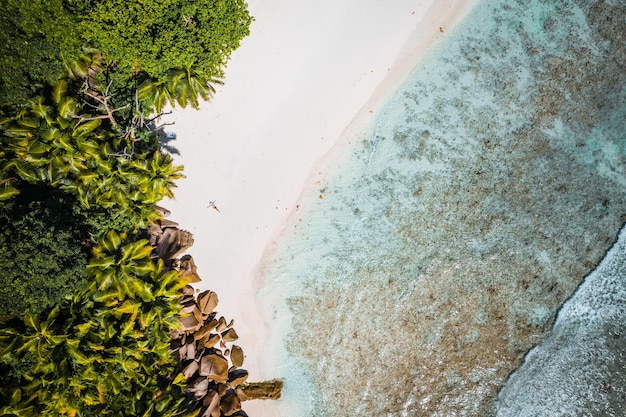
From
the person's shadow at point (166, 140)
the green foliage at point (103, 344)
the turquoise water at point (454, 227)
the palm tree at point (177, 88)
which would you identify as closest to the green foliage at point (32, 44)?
the palm tree at point (177, 88)

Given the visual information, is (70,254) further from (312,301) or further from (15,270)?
(312,301)

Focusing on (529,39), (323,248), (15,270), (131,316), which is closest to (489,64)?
(529,39)

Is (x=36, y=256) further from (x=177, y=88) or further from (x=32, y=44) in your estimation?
(x=177, y=88)

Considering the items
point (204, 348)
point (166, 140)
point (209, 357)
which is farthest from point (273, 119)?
point (209, 357)

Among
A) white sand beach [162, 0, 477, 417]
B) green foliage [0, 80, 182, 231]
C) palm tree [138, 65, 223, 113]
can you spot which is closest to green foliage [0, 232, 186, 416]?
green foliage [0, 80, 182, 231]

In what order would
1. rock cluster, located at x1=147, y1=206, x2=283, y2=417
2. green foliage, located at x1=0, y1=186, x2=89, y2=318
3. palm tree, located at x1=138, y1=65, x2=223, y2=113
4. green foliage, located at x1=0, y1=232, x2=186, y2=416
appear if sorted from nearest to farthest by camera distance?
green foliage, located at x1=0, y1=186, x2=89, y2=318 → green foliage, located at x1=0, y1=232, x2=186, y2=416 → palm tree, located at x1=138, y1=65, x2=223, y2=113 → rock cluster, located at x1=147, y1=206, x2=283, y2=417

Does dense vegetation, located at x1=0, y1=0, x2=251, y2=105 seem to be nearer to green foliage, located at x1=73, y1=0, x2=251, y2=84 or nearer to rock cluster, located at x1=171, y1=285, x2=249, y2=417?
green foliage, located at x1=73, y1=0, x2=251, y2=84
